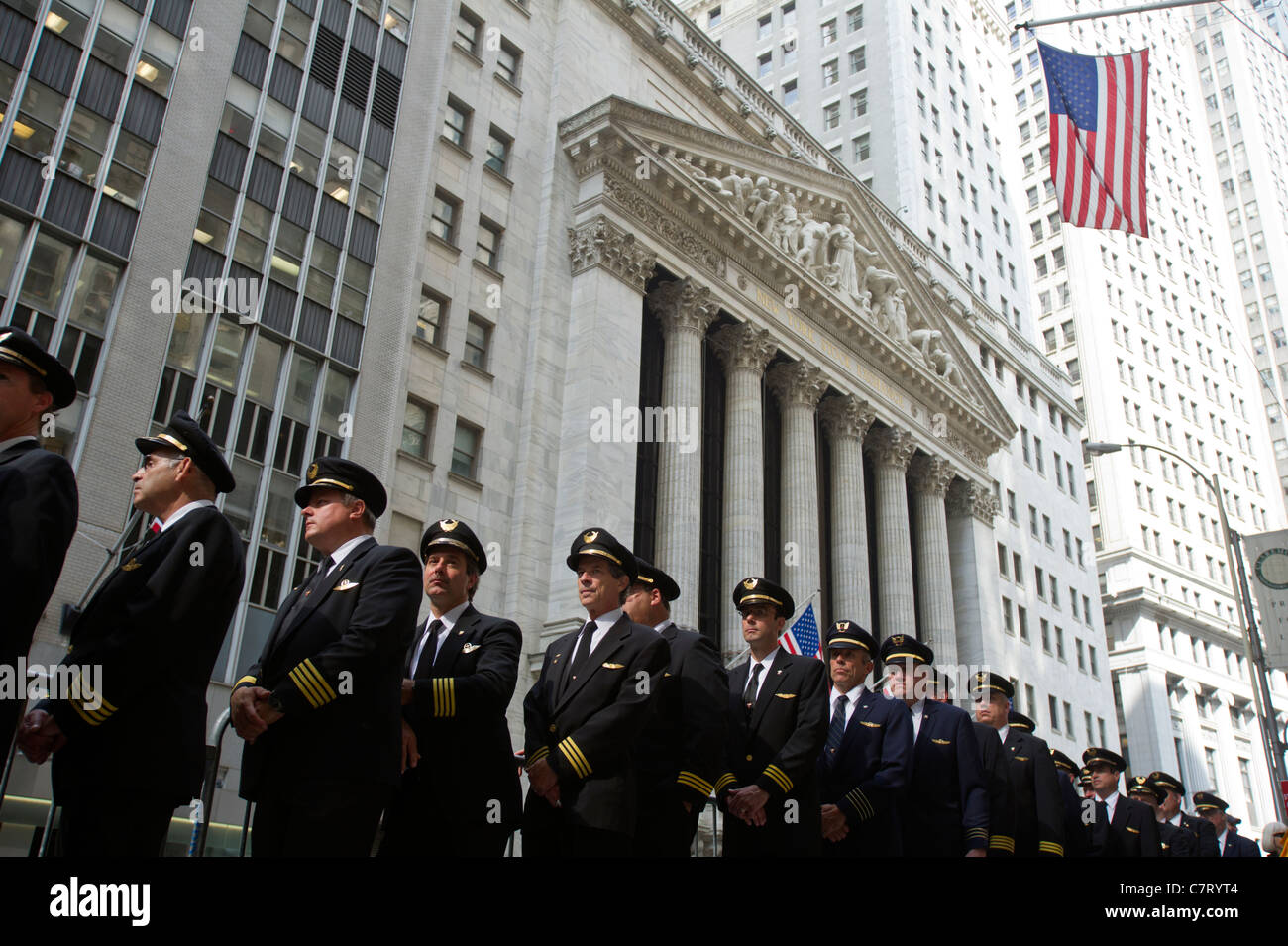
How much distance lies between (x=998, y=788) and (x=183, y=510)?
9.05 m

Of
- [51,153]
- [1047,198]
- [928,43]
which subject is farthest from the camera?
[1047,198]

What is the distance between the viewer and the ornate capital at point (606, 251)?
112 ft

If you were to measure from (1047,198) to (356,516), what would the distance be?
101128mm

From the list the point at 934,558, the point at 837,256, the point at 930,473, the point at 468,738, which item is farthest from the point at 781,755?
the point at 930,473

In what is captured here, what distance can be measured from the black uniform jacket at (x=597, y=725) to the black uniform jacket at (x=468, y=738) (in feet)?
1.46

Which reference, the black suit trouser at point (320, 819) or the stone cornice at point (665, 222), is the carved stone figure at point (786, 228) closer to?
the stone cornice at point (665, 222)

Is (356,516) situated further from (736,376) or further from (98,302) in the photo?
(736,376)

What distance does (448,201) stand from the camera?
32.3 m

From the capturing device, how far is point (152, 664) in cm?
588

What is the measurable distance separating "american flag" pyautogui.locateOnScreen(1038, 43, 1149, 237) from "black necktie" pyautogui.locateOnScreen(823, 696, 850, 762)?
2273 centimetres

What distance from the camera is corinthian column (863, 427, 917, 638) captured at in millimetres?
43469

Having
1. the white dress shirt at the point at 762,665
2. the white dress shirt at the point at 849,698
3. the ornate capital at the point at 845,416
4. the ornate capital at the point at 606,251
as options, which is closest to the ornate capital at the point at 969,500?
the ornate capital at the point at 845,416

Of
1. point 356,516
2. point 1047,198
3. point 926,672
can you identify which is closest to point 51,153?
point 356,516

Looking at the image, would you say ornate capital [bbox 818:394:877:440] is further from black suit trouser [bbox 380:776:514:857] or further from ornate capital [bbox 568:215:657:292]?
black suit trouser [bbox 380:776:514:857]
